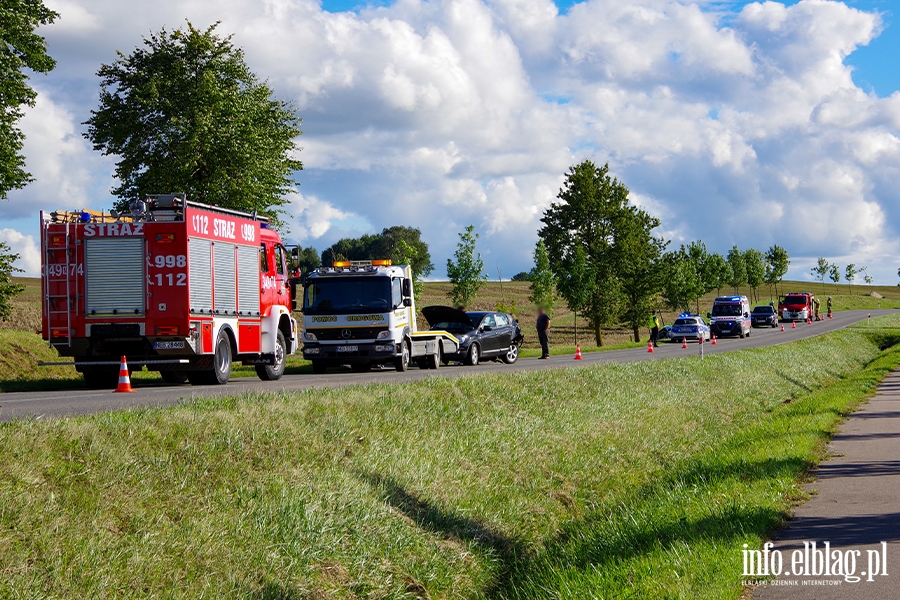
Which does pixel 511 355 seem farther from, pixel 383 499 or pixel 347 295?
pixel 383 499

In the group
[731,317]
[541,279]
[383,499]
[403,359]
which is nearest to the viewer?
[383,499]

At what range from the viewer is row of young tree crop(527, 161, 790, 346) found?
50344mm

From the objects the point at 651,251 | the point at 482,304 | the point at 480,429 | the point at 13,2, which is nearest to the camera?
the point at 480,429

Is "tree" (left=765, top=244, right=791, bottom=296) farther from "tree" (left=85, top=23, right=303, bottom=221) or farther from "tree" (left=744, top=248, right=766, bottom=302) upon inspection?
"tree" (left=85, top=23, right=303, bottom=221)

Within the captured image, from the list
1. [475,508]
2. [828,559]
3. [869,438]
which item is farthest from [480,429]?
[828,559]

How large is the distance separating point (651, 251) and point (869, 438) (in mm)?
46600

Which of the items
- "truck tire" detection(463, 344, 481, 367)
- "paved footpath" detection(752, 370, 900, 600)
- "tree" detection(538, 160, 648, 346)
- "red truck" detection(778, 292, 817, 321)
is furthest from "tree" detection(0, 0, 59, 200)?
"red truck" detection(778, 292, 817, 321)

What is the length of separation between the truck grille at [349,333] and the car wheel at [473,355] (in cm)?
625

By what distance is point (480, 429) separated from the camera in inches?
523

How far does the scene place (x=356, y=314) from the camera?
24.1 m

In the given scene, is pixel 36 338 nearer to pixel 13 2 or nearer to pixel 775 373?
pixel 13 2

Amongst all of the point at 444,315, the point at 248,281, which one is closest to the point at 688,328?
the point at 444,315

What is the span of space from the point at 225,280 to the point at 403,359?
7.41 meters

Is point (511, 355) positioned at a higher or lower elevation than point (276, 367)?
lower
